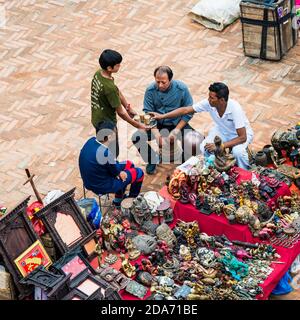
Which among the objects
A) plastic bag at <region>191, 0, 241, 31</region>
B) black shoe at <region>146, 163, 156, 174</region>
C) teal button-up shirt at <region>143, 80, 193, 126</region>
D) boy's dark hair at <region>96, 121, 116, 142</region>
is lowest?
black shoe at <region>146, 163, 156, 174</region>

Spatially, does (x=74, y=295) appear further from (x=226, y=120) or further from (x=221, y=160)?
(x=226, y=120)

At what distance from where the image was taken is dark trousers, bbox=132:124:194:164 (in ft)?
30.5

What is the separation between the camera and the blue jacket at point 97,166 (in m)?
8.14

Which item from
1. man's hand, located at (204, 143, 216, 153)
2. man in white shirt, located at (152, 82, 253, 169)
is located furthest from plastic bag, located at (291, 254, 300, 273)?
man's hand, located at (204, 143, 216, 153)

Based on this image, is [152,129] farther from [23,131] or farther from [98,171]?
[23,131]

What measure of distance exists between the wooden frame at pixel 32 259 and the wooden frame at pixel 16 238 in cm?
5

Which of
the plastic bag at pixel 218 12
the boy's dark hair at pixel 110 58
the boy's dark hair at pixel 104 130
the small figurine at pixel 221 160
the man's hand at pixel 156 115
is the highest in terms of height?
the boy's dark hair at pixel 110 58

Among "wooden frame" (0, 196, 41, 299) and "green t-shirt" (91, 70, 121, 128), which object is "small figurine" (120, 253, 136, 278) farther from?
"green t-shirt" (91, 70, 121, 128)

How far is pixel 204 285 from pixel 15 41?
6051 mm

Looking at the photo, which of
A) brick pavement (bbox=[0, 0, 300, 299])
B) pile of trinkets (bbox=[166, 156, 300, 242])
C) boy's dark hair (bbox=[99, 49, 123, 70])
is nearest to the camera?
pile of trinkets (bbox=[166, 156, 300, 242])

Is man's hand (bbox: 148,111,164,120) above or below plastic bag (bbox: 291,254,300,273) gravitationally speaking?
above

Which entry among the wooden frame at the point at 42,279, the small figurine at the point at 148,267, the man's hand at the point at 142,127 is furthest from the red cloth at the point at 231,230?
the man's hand at the point at 142,127

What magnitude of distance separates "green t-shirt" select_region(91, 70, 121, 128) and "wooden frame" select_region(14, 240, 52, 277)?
2101 millimetres

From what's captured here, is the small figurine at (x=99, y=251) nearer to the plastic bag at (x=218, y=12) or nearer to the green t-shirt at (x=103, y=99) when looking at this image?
the green t-shirt at (x=103, y=99)
